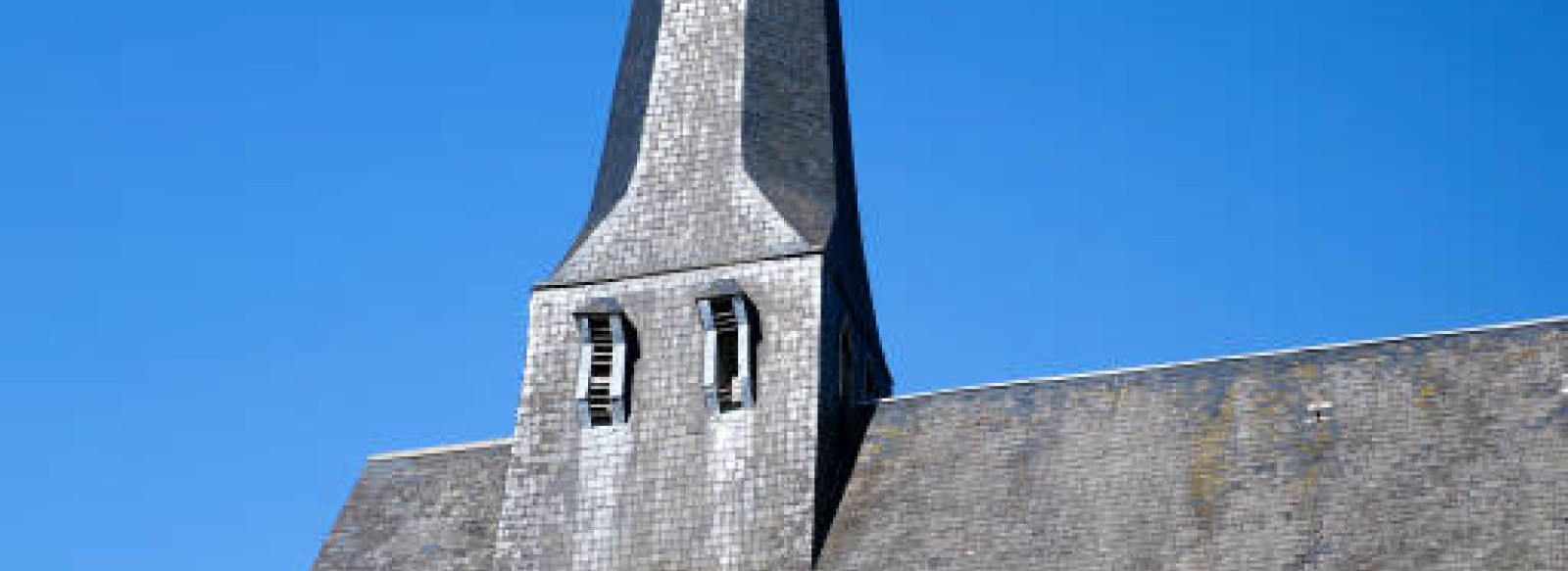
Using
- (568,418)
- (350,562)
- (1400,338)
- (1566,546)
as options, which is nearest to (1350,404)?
(1400,338)

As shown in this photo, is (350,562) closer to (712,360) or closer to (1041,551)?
(712,360)

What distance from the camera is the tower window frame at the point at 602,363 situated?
34.8m

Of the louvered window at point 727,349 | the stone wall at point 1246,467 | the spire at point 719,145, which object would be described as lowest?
the stone wall at point 1246,467

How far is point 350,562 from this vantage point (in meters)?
34.7

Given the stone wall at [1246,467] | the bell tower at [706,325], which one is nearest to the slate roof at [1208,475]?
the stone wall at [1246,467]

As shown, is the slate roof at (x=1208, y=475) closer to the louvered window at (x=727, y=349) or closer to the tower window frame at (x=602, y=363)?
the tower window frame at (x=602, y=363)

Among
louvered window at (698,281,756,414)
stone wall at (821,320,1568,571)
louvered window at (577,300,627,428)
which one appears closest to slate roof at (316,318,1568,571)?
stone wall at (821,320,1568,571)

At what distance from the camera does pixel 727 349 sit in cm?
3506

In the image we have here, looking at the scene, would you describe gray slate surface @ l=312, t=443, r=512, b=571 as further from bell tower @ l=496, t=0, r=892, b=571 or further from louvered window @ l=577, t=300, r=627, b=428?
louvered window @ l=577, t=300, r=627, b=428

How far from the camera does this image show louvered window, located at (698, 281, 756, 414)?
112 feet

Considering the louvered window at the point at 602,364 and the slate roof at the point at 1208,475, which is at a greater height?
the louvered window at the point at 602,364

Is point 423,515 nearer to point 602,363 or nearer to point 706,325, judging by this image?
point 602,363

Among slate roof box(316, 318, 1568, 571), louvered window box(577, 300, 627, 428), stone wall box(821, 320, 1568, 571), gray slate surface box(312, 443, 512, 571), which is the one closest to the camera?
stone wall box(821, 320, 1568, 571)

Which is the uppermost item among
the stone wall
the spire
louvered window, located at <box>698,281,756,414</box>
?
the spire
